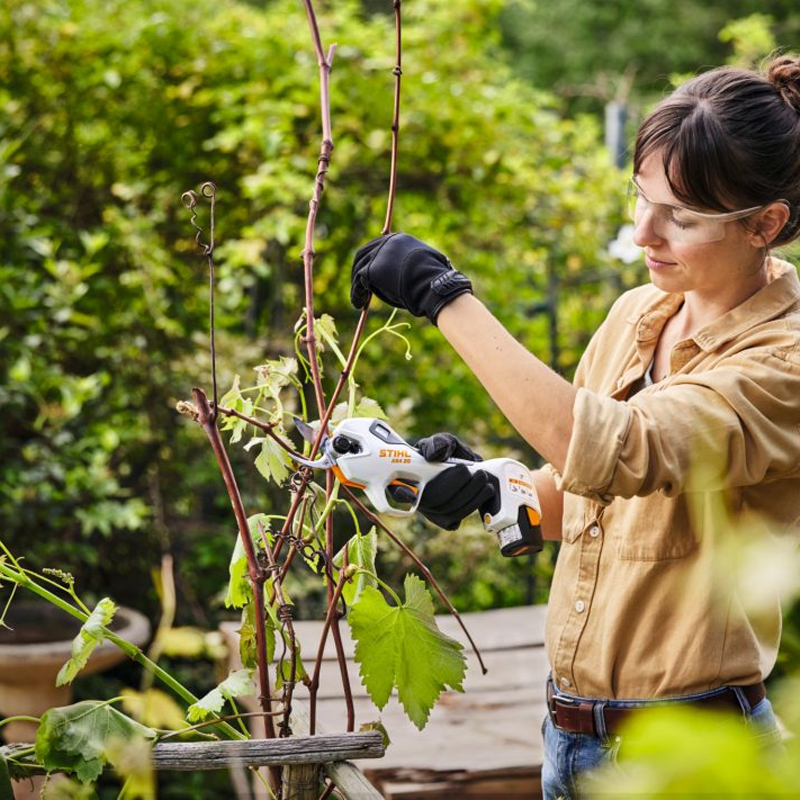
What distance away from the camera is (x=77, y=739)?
1197 mm

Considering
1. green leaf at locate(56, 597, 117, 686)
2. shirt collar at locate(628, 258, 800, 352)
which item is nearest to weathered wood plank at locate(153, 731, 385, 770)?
green leaf at locate(56, 597, 117, 686)

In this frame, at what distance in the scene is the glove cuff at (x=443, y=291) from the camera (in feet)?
4.42

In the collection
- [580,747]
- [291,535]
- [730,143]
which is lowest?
[580,747]

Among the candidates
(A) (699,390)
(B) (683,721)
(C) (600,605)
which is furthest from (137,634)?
(B) (683,721)

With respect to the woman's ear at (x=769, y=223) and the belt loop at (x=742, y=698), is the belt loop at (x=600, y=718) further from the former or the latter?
the woman's ear at (x=769, y=223)

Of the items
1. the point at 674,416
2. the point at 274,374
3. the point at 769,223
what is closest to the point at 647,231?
the point at 769,223

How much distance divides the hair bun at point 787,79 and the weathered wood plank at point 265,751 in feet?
3.10

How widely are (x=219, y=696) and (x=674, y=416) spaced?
59cm

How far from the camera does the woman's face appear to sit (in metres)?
1.40

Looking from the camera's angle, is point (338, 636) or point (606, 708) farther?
point (606, 708)

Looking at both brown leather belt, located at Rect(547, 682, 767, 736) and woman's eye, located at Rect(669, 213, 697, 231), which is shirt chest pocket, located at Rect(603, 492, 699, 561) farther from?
woman's eye, located at Rect(669, 213, 697, 231)

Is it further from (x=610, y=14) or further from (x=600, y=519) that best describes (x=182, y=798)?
(x=610, y=14)

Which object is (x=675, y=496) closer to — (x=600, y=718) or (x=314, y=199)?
(x=600, y=718)

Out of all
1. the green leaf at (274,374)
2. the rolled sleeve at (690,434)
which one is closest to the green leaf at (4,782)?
the green leaf at (274,374)
